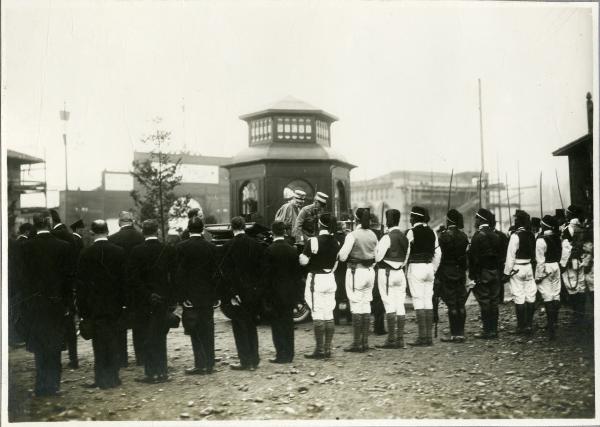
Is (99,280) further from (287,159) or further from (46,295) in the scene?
(287,159)

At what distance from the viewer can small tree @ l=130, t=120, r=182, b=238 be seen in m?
7.58

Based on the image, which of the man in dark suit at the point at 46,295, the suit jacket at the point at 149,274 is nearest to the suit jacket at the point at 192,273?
the suit jacket at the point at 149,274

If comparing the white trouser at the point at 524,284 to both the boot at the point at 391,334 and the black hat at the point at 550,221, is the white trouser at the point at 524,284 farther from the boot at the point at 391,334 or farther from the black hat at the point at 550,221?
the boot at the point at 391,334

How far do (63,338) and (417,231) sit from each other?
413 centimetres

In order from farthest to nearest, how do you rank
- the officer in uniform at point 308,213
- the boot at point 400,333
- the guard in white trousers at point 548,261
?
the officer in uniform at point 308,213, the guard in white trousers at point 548,261, the boot at point 400,333

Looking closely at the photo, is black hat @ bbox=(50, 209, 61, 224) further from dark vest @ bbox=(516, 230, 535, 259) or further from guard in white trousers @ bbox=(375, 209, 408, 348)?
dark vest @ bbox=(516, 230, 535, 259)

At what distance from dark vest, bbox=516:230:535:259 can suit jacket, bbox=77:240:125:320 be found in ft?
15.7

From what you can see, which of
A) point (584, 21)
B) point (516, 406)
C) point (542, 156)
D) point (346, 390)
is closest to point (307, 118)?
point (542, 156)

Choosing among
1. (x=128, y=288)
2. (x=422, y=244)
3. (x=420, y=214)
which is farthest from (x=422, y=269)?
(x=128, y=288)

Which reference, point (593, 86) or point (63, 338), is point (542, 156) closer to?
point (593, 86)

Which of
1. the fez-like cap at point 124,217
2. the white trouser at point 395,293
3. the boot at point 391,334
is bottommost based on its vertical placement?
the boot at point 391,334

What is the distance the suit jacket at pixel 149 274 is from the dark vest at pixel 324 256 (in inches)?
61.6

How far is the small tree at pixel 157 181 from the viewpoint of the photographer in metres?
7.58

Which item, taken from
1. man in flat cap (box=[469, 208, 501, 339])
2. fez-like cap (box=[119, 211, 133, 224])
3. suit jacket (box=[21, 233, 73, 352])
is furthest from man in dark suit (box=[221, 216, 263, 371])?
man in flat cap (box=[469, 208, 501, 339])
